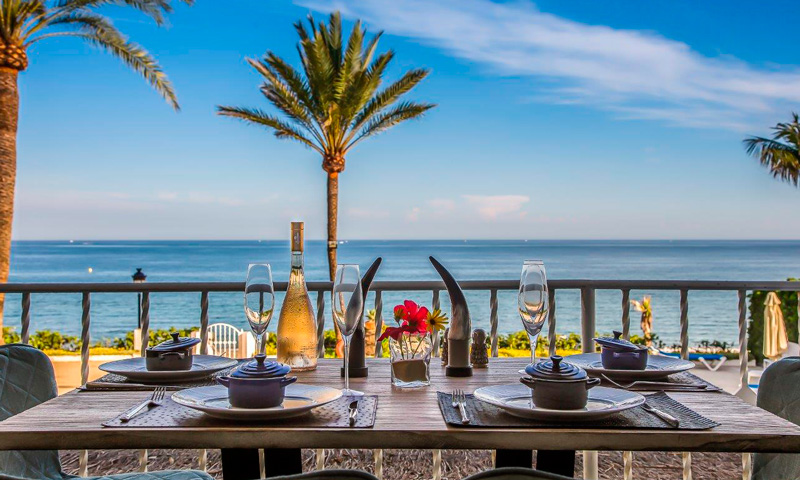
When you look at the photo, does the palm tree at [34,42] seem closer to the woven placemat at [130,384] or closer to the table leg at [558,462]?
the woven placemat at [130,384]

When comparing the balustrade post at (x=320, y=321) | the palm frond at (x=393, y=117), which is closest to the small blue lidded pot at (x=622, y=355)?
the balustrade post at (x=320, y=321)

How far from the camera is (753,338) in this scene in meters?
11.1

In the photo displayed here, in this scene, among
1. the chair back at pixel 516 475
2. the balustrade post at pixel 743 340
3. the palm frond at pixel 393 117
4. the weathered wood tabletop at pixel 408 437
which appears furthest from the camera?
the palm frond at pixel 393 117

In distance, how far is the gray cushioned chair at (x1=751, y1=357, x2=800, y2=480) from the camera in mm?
1438

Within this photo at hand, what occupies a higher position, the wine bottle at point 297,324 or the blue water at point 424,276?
the wine bottle at point 297,324

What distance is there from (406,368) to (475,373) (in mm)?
229

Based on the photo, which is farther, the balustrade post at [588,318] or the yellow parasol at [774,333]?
the yellow parasol at [774,333]

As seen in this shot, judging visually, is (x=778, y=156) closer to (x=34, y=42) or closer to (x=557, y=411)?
(x=34, y=42)

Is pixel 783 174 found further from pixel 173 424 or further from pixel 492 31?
pixel 173 424

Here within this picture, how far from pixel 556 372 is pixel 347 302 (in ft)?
1.53

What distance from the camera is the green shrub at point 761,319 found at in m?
10.1

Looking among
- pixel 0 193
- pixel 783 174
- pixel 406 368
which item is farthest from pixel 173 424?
pixel 783 174

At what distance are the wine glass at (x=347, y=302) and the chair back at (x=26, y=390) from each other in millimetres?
823

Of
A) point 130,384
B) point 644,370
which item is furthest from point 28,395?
point 644,370
